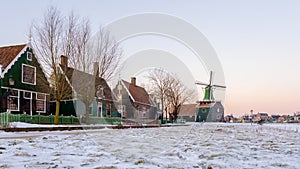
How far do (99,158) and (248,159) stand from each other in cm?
392

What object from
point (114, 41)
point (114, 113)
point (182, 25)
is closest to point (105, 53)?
point (114, 41)

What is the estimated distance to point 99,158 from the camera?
774 centimetres

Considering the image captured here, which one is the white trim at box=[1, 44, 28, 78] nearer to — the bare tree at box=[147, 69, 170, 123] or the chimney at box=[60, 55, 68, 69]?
the chimney at box=[60, 55, 68, 69]

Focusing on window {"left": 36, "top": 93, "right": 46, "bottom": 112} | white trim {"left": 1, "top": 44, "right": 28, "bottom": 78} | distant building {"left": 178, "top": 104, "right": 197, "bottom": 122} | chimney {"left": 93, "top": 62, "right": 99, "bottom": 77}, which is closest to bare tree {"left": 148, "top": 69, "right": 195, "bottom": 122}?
chimney {"left": 93, "top": 62, "right": 99, "bottom": 77}

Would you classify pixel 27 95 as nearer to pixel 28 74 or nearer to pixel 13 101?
pixel 13 101

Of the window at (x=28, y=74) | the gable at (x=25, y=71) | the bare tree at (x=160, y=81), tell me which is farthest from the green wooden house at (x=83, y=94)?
the bare tree at (x=160, y=81)

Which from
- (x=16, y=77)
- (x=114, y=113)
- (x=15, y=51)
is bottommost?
(x=114, y=113)

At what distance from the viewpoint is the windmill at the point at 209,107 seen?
81438 millimetres

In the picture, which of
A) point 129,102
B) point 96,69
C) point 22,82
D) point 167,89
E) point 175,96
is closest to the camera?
point 22,82

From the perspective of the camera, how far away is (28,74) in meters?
28.9

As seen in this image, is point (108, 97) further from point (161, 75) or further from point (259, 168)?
point (259, 168)

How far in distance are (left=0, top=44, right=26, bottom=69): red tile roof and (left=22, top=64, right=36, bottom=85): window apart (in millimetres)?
1346

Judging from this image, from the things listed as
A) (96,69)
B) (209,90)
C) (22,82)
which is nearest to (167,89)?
(96,69)

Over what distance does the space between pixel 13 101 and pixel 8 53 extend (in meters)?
4.93
